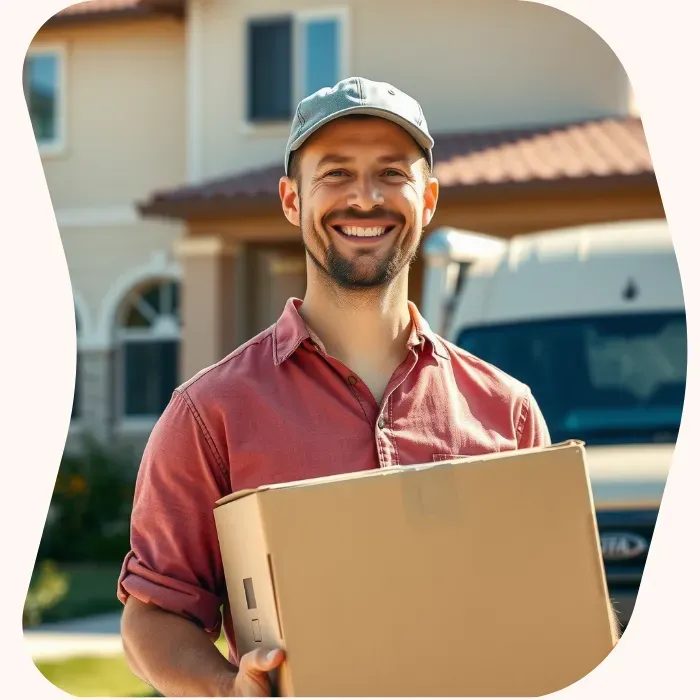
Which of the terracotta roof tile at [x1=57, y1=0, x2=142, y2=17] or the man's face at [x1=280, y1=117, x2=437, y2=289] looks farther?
the terracotta roof tile at [x1=57, y1=0, x2=142, y2=17]

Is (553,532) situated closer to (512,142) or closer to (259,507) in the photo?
(259,507)

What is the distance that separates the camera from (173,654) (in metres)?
2.10

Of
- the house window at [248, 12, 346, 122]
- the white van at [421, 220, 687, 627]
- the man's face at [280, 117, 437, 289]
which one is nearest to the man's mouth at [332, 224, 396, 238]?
the man's face at [280, 117, 437, 289]

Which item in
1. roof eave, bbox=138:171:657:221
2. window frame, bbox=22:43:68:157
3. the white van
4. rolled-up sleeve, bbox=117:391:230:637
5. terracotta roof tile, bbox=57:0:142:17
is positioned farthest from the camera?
window frame, bbox=22:43:68:157

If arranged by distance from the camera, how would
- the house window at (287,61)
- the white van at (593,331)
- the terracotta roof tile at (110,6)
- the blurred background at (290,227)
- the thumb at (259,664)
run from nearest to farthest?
the thumb at (259,664) → the white van at (593,331) → the blurred background at (290,227) → the house window at (287,61) → the terracotta roof tile at (110,6)

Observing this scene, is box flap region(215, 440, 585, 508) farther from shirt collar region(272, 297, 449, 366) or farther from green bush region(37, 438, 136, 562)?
green bush region(37, 438, 136, 562)

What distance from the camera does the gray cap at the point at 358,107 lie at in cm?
219

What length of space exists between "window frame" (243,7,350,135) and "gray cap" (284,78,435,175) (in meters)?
9.84

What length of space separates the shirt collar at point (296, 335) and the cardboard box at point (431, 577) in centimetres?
38

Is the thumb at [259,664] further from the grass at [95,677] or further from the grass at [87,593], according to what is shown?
the grass at [87,593]

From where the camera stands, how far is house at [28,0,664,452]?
1083 cm

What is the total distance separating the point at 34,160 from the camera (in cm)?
240

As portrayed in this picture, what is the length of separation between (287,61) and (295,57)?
0.21 m

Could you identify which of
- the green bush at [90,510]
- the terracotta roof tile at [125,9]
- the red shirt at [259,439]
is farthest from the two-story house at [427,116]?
the red shirt at [259,439]
